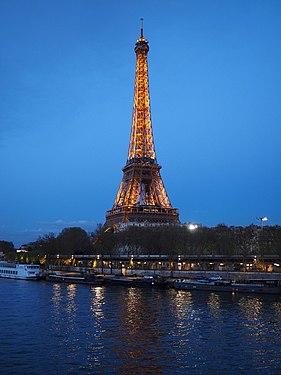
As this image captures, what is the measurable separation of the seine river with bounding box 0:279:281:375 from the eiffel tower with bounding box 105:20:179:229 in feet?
179

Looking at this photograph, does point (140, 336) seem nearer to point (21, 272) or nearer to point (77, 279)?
point (77, 279)

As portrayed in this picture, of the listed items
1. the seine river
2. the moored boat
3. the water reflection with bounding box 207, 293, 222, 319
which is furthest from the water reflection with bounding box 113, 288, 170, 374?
the moored boat

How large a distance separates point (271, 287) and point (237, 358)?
27.5 m

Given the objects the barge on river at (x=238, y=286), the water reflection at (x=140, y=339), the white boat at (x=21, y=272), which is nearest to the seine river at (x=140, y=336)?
→ the water reflection at (x=140, y=339)

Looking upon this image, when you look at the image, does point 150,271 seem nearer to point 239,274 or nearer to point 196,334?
point 239,274

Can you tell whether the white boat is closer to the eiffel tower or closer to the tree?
the tree

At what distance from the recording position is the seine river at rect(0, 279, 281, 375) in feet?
65.2

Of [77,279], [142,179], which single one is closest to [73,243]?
[142,179]

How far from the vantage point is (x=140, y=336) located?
1006 inches

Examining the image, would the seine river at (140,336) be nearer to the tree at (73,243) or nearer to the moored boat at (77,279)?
the moored boat at (77,279)

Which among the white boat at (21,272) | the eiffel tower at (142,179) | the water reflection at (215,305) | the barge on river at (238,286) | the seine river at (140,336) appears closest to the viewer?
the seine river at (140,336)

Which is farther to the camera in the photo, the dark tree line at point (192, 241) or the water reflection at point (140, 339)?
the dark tree line at point (192, 241)

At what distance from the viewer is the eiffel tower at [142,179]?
314 ft

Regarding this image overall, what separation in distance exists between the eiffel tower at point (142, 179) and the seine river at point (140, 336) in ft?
179
